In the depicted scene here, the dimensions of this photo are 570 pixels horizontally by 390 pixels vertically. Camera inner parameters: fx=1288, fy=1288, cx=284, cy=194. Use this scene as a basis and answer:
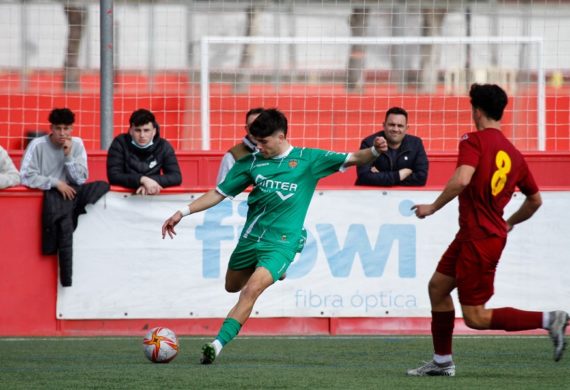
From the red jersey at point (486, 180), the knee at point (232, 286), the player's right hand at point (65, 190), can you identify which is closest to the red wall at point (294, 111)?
the player's right hand at point (65, 190)

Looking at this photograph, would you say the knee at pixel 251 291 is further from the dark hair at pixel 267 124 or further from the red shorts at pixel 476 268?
the red shorts at pixel 476 268

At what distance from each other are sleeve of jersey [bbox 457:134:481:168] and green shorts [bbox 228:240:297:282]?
1.71m

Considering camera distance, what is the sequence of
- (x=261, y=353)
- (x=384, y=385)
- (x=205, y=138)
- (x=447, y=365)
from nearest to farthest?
(x=384, y=385) < (x=447, y=365) < (x=261, y=353) < (x=205, y=138)

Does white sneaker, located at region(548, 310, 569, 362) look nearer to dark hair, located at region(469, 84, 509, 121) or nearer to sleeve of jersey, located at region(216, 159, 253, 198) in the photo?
dark hair, located at region(469, 84, 509, 121)

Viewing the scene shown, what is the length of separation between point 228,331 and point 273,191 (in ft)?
3.70

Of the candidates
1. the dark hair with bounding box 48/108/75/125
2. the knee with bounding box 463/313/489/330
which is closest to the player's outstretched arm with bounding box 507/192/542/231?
the knee with bounding box 463/313/489/330

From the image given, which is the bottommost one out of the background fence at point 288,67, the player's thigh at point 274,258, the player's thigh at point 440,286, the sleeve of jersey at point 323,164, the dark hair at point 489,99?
the player's thigh at point 440,286

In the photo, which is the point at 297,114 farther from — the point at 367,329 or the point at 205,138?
the point at 367,329

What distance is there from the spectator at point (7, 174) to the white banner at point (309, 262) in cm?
77

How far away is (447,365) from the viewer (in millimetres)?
8422

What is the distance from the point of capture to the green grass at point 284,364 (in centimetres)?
780

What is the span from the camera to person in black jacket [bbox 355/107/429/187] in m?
12.4

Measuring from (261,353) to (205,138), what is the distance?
6.41 meters

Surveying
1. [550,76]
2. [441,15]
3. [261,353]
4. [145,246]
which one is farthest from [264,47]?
[261,353]
